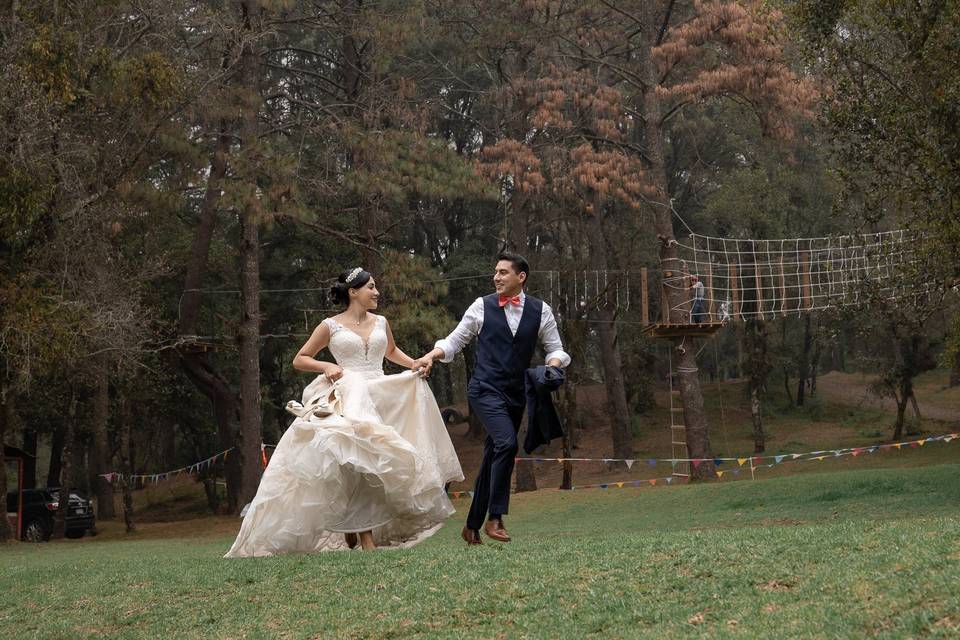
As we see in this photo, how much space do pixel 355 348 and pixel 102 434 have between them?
2287 centimetres

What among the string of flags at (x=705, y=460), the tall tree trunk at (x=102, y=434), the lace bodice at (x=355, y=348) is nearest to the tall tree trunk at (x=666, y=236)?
the string of flags at (x=705, y=460)

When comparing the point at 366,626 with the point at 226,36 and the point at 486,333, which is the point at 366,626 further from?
the point at 226,36

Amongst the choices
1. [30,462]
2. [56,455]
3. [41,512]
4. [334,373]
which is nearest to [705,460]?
[41,512]

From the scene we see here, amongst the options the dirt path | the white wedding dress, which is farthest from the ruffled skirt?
the dirt path

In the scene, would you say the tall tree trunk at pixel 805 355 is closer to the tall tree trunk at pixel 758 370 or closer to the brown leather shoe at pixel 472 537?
the tall tree trunk at pixel 758 370

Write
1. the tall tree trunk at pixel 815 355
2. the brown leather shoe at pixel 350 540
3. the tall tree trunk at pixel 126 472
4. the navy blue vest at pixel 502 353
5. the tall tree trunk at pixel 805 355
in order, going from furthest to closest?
the tall tree trunk at pixel 805 355 < the tall tree trunk at pixel 815 355 < the tall tree trunk at pixel 126 472 < the brown leather shoe at pixel 350 540 < the navy blue vest at pixel 502 353

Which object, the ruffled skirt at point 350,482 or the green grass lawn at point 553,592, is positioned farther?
Result: the ruffled skirt at point 350,482

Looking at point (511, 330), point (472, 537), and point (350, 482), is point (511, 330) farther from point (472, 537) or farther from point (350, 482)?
point (350, 482)

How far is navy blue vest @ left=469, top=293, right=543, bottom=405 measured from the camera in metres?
8.37

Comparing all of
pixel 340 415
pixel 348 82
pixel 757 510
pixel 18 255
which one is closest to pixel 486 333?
pixel 340 415

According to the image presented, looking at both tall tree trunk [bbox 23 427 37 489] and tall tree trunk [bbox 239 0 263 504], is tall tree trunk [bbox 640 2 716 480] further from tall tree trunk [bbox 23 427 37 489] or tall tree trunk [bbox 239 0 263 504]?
tall tree trunk [bbox 23 427 37 489]

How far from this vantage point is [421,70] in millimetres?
34750

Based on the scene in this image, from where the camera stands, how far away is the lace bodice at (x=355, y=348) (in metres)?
9.55

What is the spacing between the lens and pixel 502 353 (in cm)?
838
